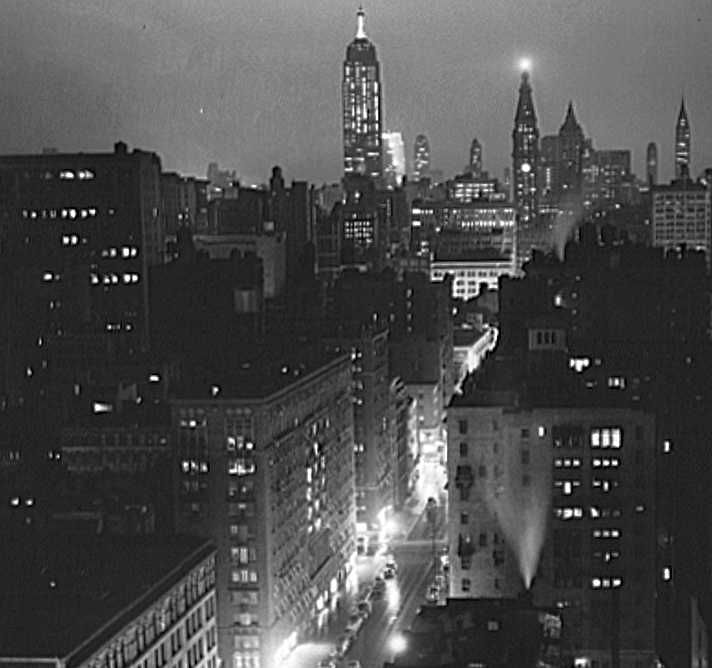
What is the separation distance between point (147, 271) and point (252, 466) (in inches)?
279

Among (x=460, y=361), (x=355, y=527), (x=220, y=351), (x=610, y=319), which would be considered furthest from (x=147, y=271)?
(x=460, y=361)

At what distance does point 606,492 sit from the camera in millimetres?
12797

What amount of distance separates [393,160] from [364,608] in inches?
816

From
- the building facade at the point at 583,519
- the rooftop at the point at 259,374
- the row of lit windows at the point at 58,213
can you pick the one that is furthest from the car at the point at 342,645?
the row of lit windows at the point at 58,213

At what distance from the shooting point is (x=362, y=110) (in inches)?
1160

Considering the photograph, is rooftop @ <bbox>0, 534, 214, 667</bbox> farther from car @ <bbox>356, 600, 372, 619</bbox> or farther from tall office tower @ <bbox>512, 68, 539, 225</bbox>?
tall office tower @ <bbox>512, 68, 539, 225</bbox>

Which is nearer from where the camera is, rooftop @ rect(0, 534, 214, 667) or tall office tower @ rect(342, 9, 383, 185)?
rooftop @ rect(0, 534, 214, 667)

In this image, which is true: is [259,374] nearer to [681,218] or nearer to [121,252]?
[121,252]

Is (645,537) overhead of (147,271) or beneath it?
beneath

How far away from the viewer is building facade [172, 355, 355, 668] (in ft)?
45.0

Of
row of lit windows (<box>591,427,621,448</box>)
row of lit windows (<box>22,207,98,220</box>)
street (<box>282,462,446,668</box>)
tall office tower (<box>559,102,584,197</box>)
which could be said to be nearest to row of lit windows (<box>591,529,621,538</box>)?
row of lit windows (<box>591,427,621,448</box>)

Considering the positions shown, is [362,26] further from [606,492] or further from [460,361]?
[460,361]

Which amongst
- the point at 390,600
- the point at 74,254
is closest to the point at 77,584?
the point at 390,600

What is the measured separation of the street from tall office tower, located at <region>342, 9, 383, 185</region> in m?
5.71
